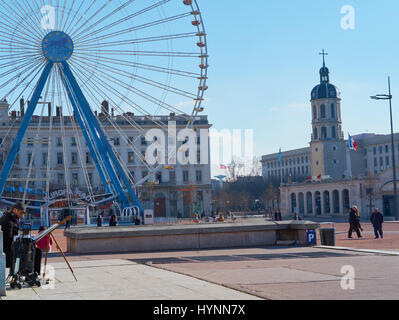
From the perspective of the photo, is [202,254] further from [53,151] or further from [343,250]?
[53,151]

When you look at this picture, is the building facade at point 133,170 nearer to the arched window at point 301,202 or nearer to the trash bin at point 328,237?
the arched window at point 301,202

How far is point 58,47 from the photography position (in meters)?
39.4

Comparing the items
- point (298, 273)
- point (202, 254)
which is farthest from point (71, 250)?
point (298, 273)

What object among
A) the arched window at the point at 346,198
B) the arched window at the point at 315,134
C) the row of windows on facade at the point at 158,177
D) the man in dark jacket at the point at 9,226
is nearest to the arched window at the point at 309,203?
the arched window at the point at 346,198

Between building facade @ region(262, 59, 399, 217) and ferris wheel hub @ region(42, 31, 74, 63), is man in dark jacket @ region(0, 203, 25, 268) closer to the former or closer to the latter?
ferris wheel hub @ region(42, 31, 74, 63)

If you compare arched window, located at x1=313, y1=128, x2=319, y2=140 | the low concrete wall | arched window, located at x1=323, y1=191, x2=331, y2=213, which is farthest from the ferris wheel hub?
arched window, located at x1=313, y1=128, x2=319, y2=140

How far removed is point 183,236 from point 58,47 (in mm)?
20405

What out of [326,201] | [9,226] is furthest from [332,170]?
[9,226]

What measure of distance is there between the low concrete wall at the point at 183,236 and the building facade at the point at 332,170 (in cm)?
4200

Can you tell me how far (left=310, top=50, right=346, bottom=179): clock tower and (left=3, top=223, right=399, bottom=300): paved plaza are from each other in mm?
98767

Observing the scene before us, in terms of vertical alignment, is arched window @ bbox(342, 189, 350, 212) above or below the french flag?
below

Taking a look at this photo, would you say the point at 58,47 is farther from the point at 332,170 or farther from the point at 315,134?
the point at 332,170

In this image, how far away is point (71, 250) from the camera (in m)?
23.3

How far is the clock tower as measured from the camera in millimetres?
117625
